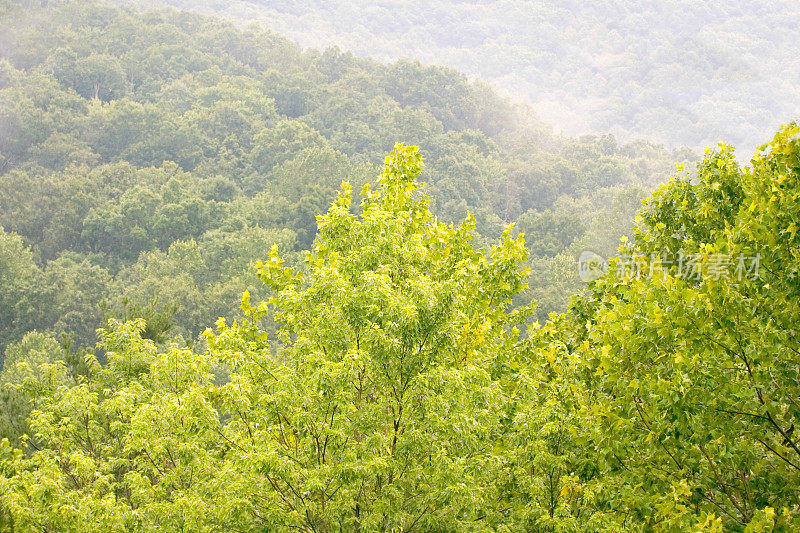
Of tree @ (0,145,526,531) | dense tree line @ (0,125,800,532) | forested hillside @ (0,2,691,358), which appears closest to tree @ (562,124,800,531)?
dense tree line @ (0,125,800,532)

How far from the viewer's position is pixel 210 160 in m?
82.0

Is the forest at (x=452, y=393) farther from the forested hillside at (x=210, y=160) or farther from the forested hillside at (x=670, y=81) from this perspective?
the forested hillside at (x=670, y=81)

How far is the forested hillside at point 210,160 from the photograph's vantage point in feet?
183

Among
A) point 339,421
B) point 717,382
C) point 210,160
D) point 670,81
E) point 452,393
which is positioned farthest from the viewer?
point 670,81

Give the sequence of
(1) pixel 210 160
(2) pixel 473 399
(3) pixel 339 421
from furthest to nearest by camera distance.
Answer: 1. (1) pixel 210 160
2. (2) pixel 473 399
3. (3) pixel 339 421

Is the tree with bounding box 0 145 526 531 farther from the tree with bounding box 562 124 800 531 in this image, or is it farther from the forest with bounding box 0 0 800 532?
the tree with bounding box 562 124 800 531

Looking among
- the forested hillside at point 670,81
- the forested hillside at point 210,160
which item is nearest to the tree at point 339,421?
the forested hillside at point 210,160

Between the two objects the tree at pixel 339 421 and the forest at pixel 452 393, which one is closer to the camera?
the forest at pixel 452 393

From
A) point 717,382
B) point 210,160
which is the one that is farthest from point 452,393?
point 210,160

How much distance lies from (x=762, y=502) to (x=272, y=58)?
114m

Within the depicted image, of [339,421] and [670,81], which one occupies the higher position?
[670,81]

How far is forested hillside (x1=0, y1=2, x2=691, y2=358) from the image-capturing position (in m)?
55.8

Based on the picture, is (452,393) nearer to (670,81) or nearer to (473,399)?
(473,399)

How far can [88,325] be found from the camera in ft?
165
